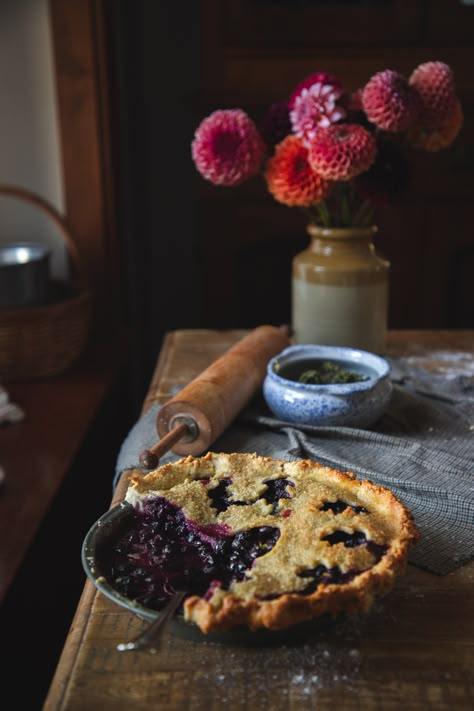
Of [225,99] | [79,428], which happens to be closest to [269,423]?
[79,428]

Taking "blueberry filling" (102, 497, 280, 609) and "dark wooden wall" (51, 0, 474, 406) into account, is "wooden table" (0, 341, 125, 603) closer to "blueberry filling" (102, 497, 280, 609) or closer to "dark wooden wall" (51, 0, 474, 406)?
"dark wooden wall" (51, 0, 474, 406)

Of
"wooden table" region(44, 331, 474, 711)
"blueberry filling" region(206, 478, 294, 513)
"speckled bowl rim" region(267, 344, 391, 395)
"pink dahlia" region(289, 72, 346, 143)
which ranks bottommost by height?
"wooden table" region(44, 331, 474, 711)

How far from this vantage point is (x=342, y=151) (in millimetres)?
1320

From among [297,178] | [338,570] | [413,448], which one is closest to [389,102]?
[297,178]

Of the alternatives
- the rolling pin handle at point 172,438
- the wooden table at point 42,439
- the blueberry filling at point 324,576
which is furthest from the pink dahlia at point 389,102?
the wooden table at point 42,439

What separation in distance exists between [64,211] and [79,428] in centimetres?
88

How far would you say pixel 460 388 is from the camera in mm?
1402

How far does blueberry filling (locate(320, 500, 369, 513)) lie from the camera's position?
2.80 ft

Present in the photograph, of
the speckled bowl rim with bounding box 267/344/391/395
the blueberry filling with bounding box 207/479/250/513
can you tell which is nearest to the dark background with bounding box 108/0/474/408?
the speckled bowl rim with bounding box 267/344/391/395

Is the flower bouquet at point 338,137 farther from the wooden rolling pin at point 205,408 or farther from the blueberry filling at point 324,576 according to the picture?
the blueberry filling at point 324,576

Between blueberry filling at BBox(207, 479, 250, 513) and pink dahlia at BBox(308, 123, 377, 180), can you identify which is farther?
pink dahlia at BBox(308, 123, 377, 180)

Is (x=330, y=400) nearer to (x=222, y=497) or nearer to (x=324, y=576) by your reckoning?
(x=222, y=497)

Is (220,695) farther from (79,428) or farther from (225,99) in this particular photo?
(225,99)

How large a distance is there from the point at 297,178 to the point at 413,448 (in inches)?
21.7
